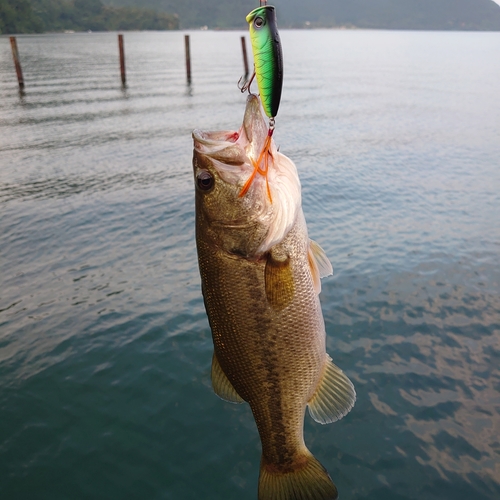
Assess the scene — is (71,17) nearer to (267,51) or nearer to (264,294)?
(264,294)

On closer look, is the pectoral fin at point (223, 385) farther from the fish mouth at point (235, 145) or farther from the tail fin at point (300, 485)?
the fish mouth at point (235, 145)

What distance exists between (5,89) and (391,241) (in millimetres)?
36567

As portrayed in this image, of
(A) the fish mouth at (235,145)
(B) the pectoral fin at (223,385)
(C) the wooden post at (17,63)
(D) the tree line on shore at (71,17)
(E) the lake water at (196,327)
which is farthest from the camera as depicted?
(D) the tree line on shore at (71,17)

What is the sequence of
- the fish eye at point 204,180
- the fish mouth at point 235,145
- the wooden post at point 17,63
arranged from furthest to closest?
the wooden post at point 17,63 < the fish eye at point 204,180 < the fish mouth at point 235,145

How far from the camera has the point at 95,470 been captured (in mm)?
5973

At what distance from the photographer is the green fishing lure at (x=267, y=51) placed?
81.8 inches

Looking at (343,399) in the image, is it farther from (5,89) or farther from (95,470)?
(5,89)

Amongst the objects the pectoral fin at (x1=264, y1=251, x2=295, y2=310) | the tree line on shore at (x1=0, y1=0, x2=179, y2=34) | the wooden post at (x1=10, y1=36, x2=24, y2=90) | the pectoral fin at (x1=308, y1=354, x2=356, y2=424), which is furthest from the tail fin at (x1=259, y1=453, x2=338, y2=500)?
the tree line on shore at (x1=0, y1=0, x2=179, y2=34)

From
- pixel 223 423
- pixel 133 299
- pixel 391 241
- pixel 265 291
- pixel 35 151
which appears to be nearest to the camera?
pixel 265 291

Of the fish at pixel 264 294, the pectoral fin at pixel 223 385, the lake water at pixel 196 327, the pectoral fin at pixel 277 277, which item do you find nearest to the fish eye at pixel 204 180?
the fish at pixel 264 294

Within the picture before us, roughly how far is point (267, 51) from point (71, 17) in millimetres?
174331

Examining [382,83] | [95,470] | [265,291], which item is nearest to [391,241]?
[95,470]

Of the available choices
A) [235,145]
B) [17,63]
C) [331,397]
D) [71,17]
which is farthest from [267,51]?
[71,17]

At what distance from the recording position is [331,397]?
337cm
